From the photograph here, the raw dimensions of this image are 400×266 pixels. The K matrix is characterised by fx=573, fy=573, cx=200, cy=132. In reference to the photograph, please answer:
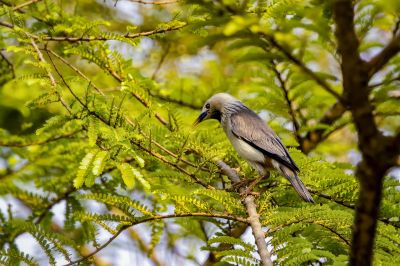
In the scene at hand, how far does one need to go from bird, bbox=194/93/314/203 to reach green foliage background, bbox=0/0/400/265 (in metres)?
0.11

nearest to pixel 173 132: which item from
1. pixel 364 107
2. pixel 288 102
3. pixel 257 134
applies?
pixel 257 134

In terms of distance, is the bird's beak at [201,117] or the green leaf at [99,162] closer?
the green leaf at [99,162]

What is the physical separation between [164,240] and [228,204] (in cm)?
294

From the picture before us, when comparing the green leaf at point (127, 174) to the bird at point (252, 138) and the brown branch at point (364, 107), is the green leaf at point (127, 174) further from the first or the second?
the brown branch at point (364, 107)

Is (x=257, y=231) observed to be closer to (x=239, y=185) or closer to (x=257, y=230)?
(x=257, y=230)

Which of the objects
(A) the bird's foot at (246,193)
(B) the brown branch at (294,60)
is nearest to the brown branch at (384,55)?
(B) the brown branch at (294,60)

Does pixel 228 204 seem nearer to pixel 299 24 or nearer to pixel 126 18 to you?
pixel 299 24

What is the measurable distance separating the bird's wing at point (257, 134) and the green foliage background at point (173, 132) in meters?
0.13

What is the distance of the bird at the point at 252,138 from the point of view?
470cm

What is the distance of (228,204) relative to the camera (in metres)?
3.70

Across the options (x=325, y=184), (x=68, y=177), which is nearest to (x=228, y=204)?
(x=325, y=184)

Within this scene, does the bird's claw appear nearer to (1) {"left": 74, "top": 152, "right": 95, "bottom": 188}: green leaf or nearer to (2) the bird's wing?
(2) the bird's wing

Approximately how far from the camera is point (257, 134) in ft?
18.1

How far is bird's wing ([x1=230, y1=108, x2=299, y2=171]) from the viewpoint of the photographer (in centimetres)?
507
